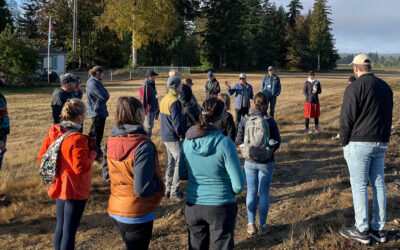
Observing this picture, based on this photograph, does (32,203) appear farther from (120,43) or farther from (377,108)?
(120,43)

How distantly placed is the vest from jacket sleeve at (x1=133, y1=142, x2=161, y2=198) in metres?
0.05

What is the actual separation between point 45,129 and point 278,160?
796 cm

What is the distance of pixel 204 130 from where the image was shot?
290 centimetres

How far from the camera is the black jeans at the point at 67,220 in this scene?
3.31 meters

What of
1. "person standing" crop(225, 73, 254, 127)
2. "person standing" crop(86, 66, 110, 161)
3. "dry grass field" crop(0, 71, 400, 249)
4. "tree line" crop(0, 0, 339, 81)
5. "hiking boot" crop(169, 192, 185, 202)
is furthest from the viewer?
"tree line" crop(0, 0, 339, 81)

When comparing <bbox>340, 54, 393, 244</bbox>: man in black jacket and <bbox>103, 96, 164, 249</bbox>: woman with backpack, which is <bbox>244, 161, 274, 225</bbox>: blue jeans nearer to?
<bbox>340, 54, 393, 244</bbox>: man in black jacket

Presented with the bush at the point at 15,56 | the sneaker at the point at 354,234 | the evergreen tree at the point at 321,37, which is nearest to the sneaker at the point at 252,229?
the sneaker at the point at 354,234

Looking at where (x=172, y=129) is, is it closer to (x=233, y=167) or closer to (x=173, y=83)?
(x=173, y=83)

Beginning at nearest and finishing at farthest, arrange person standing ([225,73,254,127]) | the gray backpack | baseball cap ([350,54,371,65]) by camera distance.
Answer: baseball cap ([350,54,371,65]) < the gray backpack < person standing ([225,73,254,127])

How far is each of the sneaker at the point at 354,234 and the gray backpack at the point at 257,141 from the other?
4.27 ft

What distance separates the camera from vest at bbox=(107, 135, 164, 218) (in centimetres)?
284

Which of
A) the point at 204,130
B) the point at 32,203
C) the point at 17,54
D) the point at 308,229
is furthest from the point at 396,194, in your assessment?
the point at 17,54

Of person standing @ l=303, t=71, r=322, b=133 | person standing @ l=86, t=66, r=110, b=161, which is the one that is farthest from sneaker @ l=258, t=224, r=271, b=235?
person standing @ l=303, t=71, r=322, b=133

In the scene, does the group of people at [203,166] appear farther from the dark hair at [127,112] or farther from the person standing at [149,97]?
the person standing at [149,97]
